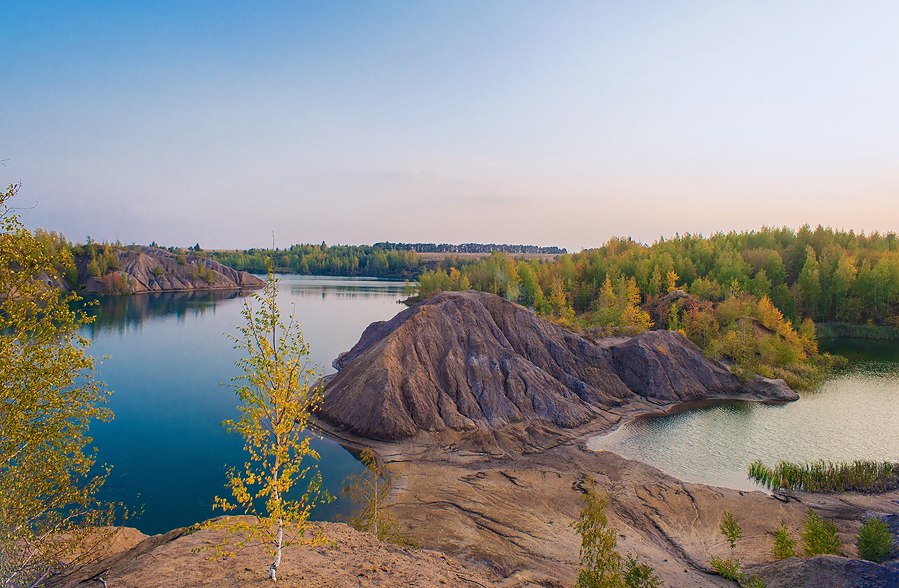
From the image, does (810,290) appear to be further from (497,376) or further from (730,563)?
(730,563)

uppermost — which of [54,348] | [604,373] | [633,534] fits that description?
[54,348]

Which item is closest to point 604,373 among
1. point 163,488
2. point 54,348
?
point 163,488

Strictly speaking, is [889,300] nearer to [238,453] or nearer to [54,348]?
[238,453]

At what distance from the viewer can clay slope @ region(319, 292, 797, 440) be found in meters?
36.7

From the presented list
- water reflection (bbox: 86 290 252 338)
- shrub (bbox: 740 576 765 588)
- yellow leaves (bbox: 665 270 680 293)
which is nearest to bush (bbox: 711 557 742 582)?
shrub (bbox: 740 576 765 588)

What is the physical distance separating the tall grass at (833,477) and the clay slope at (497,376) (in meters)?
12.8

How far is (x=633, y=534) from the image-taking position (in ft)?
77.8

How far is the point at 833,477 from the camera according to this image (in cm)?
2969

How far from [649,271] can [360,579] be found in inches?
3811

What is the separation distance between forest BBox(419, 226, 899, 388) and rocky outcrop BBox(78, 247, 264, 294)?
271ft

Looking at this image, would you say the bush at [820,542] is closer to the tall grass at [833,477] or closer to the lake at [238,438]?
the lake at [238,438]

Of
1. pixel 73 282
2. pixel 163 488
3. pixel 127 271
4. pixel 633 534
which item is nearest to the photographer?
pixel 633 534

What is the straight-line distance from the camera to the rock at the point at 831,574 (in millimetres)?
16016

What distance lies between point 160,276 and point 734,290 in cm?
15236
